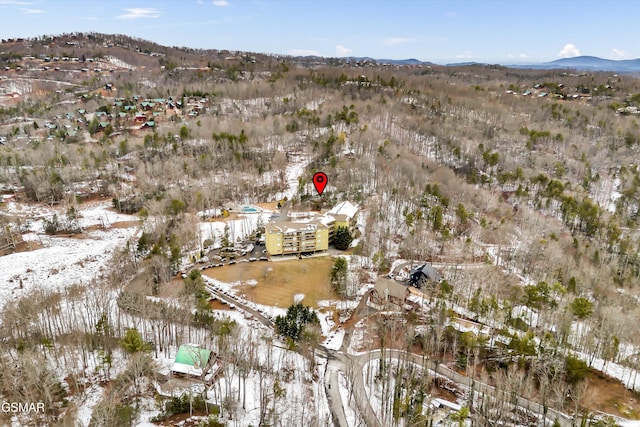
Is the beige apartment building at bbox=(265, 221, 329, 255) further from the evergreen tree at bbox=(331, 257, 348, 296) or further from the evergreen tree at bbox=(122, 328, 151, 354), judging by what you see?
the evergreen tree at bbox=(122, 328, 151, 354)

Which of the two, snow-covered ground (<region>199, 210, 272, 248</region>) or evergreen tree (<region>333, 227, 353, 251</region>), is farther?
snow-covered ground (<region>199, 210, 272, 248</region>)

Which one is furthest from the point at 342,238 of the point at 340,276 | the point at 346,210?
the point at 340,276

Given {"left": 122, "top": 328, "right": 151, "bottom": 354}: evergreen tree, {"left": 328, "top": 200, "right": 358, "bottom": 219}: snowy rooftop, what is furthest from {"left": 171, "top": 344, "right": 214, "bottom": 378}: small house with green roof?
{"left": 328, "top": 200, "right": 358, "bottom": 219}: snowy rooftop

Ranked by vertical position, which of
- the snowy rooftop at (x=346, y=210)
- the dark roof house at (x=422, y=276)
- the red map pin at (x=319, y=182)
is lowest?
the dark roof house at (x=422, y=276)

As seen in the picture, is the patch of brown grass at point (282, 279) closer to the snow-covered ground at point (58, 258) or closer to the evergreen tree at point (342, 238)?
the evergreen tree at point (342, 238)

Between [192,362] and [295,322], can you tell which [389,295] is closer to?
[295,322]

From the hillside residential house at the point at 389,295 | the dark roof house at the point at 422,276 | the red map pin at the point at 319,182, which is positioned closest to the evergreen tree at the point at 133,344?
the hillside residential house at the point at 389,295

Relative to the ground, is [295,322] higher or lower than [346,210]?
lower

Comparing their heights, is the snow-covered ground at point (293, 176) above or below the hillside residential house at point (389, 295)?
above

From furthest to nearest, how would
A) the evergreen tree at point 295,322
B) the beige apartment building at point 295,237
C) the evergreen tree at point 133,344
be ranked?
the beige apartment building at point 295,237 → the evergreen tree at point 295,322 → the evergreen tree at point 133,344
